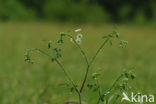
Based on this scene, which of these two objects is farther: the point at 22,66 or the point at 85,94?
the point at 22,66

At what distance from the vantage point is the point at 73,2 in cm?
1566

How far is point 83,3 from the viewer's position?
611 inches

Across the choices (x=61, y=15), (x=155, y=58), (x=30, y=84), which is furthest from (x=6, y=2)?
(x=30, y=84)

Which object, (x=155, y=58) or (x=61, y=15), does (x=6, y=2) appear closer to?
(x=61, y=15)

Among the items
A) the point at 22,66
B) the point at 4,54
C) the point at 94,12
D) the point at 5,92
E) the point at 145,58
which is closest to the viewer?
the point at 5,92

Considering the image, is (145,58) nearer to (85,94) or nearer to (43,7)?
(85,94)

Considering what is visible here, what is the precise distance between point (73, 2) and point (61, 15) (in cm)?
90

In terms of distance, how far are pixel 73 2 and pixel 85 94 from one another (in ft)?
44.5

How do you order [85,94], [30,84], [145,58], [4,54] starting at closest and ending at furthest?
[85,94]
[30,84]
[4,54]
[145,58]

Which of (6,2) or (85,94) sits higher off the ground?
(6,2)

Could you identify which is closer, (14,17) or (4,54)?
(4,54)

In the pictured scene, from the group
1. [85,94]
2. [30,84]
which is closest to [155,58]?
[30,84]

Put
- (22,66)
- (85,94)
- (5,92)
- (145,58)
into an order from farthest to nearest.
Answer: (145,58) < (22,66) < (5,92) < (85,94)

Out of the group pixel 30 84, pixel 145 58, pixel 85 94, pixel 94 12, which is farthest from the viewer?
pixel 94 12
